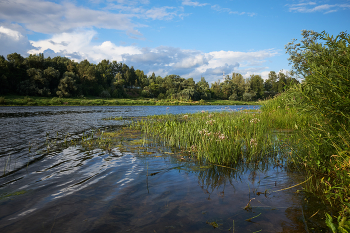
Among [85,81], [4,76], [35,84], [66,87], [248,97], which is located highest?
[85,81]

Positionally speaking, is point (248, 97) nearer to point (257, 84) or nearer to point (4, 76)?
point (257, 84)

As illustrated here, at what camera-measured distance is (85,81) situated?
69.2 m

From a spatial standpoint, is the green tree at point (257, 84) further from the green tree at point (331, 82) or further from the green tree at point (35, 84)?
the green tree at point (331, 82)

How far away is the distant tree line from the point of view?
48.6 m

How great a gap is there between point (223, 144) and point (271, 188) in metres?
1.99

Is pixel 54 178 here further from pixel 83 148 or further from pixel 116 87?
pixel 116 87

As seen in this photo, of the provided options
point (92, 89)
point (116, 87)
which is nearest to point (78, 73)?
point (92, 89)

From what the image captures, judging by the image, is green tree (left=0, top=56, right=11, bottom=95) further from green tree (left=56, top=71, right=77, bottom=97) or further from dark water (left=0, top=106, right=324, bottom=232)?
dark water (left=0, top=106, right=324, bottom=232)

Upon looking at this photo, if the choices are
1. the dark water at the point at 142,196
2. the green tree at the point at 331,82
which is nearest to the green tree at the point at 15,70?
the dark water at the point at 142,196

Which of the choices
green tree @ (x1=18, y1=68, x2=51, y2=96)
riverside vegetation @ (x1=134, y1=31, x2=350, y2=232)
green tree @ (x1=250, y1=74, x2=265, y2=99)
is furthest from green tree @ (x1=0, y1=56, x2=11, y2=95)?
green tree @ (x1=250, y1=74, x2=265, y2=99)

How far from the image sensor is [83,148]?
26.4ft

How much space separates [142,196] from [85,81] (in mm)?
73970

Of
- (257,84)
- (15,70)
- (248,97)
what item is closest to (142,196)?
(15,70)

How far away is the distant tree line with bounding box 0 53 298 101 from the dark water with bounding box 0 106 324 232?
10909mm
